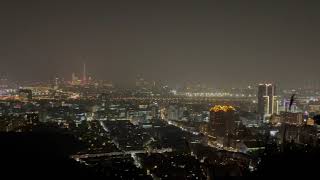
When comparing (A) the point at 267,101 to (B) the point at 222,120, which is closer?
(B) the point at 222,120

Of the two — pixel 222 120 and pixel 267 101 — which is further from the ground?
pixel 267 101

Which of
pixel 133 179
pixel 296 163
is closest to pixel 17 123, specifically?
pixel 133 179

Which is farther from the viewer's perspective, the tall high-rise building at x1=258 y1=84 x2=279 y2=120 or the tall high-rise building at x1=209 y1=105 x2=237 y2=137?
the tall high-rise building at x1=258 y1=84 x2=279 y2=120

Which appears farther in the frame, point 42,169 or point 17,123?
point 17,123

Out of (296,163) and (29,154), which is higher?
(296,163)

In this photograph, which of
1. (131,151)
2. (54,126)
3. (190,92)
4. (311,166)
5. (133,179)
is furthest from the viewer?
(190,92)

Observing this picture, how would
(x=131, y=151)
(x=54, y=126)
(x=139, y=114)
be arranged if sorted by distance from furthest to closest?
1. (x=139, y=114)
2. (x=54, y=126)
3. (x=131, y=151)

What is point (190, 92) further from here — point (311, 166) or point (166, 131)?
point (311, 166)

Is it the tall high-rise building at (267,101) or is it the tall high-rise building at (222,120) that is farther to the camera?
the tall high-rise building at (267,101)
